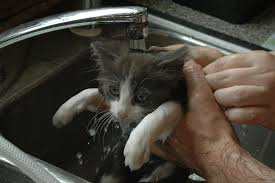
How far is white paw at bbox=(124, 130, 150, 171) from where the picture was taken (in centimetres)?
74

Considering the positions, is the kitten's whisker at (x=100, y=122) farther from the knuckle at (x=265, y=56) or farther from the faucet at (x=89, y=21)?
the knuckle at (x=265, y=56)

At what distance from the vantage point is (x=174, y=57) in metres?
0.79

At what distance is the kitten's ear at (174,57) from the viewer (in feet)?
2.59

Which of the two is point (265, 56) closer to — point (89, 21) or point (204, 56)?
point (204, 56)

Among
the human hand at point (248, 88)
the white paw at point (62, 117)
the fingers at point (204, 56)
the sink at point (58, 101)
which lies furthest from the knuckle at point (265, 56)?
the white paw at point (62, 117)

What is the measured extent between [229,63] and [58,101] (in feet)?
1.05

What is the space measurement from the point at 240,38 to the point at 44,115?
1.73 feet

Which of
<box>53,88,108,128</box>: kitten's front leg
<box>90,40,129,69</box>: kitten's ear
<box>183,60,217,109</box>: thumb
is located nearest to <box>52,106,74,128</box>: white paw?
<box>53,88,108,128</box>: kitten's front leg

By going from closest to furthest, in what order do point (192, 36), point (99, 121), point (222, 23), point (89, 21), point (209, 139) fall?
point (89, 21)
point (209, 139)
point (99, 121)
point (192, 36)
point (222, 23)

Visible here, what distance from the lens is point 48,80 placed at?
3.21 ft

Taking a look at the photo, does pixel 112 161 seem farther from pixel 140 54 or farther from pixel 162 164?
pixel 140 54

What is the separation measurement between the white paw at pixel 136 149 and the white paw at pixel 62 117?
0.17 metres

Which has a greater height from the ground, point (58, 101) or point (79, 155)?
point (58, 101)

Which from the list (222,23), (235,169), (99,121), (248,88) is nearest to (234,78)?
(248,88)
